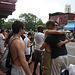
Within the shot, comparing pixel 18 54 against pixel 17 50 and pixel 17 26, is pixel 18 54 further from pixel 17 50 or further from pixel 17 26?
pixel 17 26

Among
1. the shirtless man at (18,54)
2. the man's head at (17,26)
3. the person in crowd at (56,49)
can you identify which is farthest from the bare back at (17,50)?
the person in crowd at (56,49)

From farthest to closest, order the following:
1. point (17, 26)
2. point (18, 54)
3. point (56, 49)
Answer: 1. point (56, 49)
2. point (17, 26)
3. point (18, 54)

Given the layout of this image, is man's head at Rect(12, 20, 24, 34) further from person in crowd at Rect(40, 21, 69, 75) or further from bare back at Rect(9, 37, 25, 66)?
person in crowd at Rect(40, 21, 69, 75)

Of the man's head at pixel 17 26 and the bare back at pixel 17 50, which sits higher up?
the man's head at pixel 17 26

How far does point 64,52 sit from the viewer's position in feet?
10.1

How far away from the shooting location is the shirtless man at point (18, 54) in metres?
2.12

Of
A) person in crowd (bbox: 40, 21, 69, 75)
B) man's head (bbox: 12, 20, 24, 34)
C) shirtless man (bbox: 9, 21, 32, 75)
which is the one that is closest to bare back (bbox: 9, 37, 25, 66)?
shirtless man (bbox: 9, 21, 32, 75)

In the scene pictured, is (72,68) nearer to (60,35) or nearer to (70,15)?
(60,35)

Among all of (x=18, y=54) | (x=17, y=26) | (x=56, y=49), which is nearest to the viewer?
(x=18, y=54)

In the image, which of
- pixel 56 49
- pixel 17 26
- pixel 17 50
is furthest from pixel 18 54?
pixel 56 49

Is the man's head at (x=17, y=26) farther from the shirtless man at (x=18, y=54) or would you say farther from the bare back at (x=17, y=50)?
the bare back at (x=17, y=50)

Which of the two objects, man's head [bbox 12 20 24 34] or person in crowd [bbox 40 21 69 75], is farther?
person in crowd [bbox 40 21 69 75]

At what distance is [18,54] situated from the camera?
2121 millimetres

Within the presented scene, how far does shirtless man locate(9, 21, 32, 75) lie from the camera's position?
212 cm
